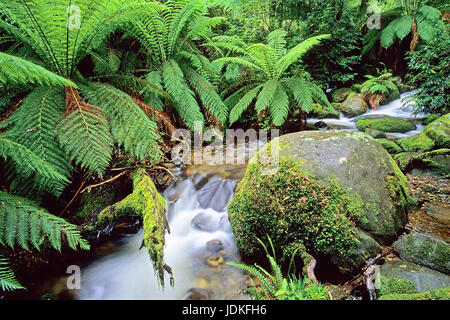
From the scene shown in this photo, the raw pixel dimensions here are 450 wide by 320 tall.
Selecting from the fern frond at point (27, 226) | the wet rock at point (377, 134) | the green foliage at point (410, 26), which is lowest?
the fern frond at point (27, 226)

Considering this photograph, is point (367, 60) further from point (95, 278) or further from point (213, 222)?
point (95, 278)

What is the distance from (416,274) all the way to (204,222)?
1.93 metres

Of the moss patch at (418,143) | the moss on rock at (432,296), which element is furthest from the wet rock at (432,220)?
the moss patch at (418,143)

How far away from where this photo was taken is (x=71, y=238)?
4.80ft

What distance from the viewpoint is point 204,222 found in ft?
8.72

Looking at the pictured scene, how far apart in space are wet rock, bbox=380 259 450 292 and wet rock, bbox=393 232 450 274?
0.07 metres

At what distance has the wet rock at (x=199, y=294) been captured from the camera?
1.97 meters

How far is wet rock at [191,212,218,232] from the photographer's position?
261cm

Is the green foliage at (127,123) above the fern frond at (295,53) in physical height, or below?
below

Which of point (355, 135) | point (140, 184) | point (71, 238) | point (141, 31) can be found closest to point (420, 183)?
point (355, 135)

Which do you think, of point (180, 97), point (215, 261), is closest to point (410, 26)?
point (180, 97)

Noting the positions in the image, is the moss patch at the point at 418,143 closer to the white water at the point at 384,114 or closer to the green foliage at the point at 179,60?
the white water at the point at 384,114

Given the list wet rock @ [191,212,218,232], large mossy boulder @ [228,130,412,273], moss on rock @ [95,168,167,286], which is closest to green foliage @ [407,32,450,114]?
large mossy boulder @ [228,130,412,273]

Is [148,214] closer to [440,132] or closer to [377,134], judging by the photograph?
[440,132]
